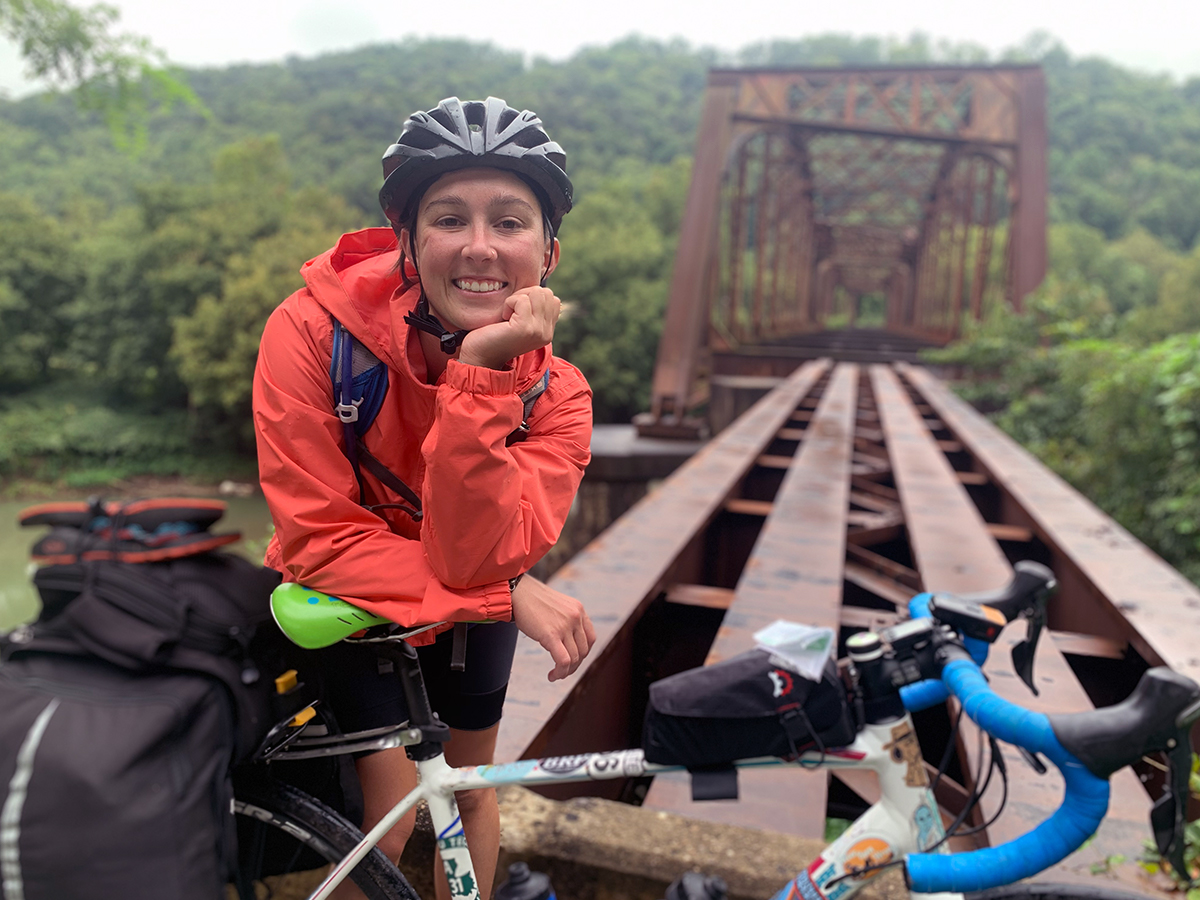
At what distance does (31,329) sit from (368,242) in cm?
3729

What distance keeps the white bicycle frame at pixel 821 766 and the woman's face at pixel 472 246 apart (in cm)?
71

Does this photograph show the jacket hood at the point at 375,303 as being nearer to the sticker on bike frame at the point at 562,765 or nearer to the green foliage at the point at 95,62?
the sticker on bike frame at the point at 562,765

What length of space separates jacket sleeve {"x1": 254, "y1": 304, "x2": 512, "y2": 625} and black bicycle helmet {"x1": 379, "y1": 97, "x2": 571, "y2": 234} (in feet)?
0.78

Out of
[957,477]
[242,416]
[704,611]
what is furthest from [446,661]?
[242,416]

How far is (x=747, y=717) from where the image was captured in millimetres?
1257

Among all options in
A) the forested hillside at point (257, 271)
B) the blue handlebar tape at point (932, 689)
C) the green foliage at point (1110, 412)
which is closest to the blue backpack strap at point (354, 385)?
the blue handlebar tape at point (932, 689)

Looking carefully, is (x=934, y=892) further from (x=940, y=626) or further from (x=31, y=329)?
(x=31, y=329)

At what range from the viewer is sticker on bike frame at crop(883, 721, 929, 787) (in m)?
1.29

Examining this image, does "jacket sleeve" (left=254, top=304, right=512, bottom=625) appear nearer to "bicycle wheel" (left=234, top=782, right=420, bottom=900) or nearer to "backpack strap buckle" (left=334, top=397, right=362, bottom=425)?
"backpack strap buckle" (left=334, top=397, right=362, bottom=425)

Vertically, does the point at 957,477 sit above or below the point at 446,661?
below

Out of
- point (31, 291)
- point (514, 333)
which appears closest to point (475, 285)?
point (514, 333)

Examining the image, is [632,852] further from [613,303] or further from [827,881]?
[613,303]

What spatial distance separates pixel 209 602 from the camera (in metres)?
1.07

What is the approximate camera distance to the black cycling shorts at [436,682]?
1.23 meters
